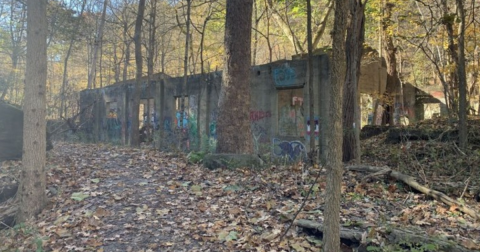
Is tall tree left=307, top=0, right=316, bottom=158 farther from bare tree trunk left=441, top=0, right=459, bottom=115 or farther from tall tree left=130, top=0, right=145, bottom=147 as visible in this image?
tall tree left=130, top=0, right=145, bottom=147

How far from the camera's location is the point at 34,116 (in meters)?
5.65

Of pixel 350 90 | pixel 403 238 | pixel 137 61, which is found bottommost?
pixel 403 238

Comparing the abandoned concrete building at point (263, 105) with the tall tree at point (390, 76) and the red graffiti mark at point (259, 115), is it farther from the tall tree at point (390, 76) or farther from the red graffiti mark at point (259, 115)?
the tall tree at point (390, 76)

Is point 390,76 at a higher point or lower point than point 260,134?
higher

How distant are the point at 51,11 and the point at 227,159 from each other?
10.5m

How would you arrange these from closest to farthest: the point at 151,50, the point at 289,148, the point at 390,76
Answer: the point at 289,148 < the point at 151,50 < the point at 390,76

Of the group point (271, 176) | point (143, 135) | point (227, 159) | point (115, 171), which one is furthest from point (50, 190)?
point (143, 135)

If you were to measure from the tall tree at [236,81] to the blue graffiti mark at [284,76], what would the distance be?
10.4 feet

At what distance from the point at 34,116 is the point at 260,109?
7293 mm

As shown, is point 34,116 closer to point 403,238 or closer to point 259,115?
point 403,238

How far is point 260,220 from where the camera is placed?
14.5ft

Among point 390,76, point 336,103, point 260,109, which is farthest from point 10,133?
point 390,76

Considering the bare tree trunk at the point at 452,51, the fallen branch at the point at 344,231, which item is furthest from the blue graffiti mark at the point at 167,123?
the fallen branch at the point at 344,231

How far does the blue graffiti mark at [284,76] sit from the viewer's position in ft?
35.4
